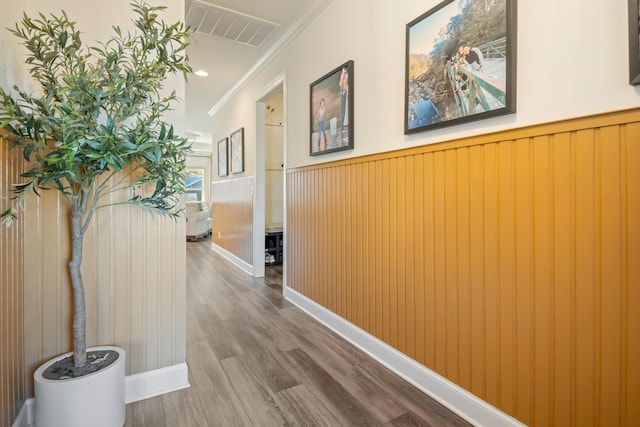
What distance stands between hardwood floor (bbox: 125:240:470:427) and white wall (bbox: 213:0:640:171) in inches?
55.6

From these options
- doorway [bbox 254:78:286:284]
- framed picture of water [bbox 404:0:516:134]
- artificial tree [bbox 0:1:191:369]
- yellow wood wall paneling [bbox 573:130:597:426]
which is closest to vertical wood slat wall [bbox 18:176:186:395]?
artificial tree [bbox 0:1:191:369]

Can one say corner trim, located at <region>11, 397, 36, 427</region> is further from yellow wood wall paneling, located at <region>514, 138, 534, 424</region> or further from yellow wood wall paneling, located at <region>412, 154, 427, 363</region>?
yellow wood wall paneling, located at <region>514, 138, 534, 424</region>

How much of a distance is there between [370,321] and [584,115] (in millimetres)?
1645

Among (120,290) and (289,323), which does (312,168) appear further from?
(120,290)

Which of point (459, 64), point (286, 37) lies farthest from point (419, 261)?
point (286, 37)

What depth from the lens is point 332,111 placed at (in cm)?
251

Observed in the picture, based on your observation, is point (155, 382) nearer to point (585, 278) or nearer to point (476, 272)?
point (476, 272)

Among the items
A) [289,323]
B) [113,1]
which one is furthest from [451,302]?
[113,1]

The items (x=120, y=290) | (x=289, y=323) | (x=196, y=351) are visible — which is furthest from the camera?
(x=289, y=323)

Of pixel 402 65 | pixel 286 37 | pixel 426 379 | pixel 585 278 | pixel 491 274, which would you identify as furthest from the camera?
pixel 286 37

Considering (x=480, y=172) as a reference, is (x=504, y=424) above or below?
below

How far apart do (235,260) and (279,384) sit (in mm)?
3239

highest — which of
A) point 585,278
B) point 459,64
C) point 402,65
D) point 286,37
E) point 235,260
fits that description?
point 286,37

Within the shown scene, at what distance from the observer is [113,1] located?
5.17 ft
